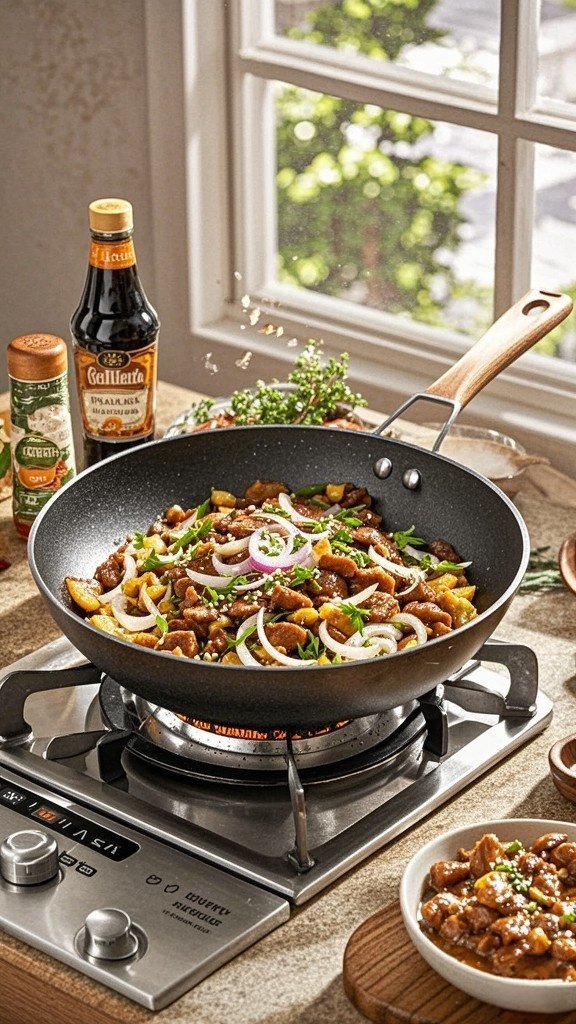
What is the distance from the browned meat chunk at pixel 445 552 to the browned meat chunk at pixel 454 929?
54 cm

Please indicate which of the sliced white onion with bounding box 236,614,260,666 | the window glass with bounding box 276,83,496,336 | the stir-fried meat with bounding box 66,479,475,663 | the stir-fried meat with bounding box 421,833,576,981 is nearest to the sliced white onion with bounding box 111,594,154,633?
the stir-fried meat with bounding box 66,479,475,663

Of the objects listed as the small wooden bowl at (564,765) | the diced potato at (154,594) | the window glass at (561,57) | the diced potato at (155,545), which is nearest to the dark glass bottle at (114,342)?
the diced potato at (155,545)

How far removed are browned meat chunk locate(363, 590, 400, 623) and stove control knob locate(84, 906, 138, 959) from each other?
403mm

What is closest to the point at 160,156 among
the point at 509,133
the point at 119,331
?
the point at 509,133

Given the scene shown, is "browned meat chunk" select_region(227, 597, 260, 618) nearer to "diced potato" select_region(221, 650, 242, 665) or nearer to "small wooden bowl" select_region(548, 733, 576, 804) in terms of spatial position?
"diced potato" select_region(221, 650, 242, 665)

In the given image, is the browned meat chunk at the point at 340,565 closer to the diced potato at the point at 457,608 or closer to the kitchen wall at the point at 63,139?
the diced potato at the point at 457,608

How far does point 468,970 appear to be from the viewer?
104cm

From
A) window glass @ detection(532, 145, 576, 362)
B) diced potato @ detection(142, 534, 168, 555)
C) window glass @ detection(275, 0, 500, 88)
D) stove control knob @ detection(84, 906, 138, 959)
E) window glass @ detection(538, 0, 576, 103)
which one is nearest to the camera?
stove control knob @ detection(84, 906, 138, 959)

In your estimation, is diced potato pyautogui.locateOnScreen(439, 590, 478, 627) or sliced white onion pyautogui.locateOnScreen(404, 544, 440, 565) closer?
diced potato pyautogui.locateOnScreen(439, 590, 478, 627)

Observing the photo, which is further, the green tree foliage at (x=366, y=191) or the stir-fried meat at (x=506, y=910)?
the green tree foliage at (x=366, y=191)

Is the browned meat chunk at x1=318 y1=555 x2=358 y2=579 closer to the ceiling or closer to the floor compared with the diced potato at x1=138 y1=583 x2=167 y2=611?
closer to the ceiling

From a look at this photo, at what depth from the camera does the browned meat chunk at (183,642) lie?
53.7 inches

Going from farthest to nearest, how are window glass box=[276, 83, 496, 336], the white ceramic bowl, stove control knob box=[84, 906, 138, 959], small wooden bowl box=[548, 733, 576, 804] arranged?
window glass box=[276, 83, 496, 336] < small wooden bowl box=[548, 733, 576, 804] < stove control knob box=[84, 906, 138, 959] < the white ceramic bowl

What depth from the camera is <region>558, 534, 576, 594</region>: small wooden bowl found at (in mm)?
1622
